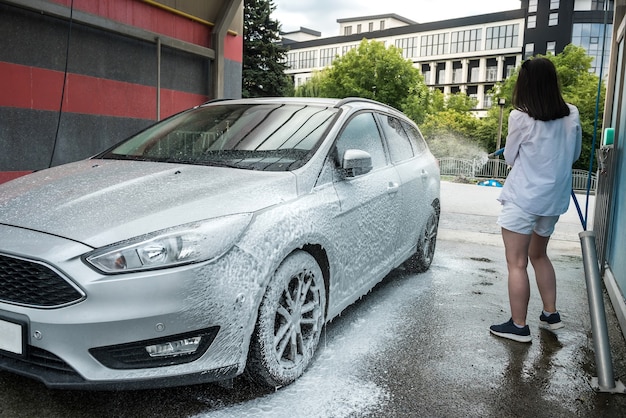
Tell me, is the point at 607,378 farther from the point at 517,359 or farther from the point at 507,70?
the point at 507,70

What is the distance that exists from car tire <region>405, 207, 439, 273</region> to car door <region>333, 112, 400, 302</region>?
3.38 ft

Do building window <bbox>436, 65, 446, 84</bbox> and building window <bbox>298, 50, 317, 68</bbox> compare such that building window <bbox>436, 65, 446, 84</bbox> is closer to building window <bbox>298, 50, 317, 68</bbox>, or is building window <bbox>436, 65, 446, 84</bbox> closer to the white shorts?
building window <bbox>298, 50, 317, 68</bbox>

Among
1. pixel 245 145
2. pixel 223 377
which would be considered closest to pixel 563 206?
pixel 245 145

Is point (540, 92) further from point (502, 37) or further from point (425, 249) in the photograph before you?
point (502, 37)

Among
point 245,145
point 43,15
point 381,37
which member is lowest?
point 245,145

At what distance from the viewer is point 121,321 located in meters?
2.29

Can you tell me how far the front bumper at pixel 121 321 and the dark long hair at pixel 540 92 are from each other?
2.15 meters

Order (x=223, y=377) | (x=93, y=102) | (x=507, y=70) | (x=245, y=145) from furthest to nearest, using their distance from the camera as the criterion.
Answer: (x=507, y=70) → (x=93, y=102) → (x=245, y=145) → (x=223, y=377)

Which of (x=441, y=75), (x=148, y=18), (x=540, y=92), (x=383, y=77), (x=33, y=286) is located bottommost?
(x=33, y=286)

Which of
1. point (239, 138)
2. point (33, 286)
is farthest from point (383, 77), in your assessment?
point (33, 286)

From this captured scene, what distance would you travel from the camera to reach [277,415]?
2617mm

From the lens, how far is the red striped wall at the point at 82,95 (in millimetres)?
6832

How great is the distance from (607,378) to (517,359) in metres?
0.55

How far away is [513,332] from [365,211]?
49.7 inches
